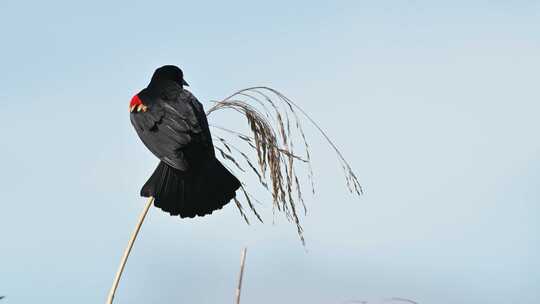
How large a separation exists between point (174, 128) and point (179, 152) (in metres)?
0.12

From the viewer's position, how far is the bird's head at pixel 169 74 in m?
3.36

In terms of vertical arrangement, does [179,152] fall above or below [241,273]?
above

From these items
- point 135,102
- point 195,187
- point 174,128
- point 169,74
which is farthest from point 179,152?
point 169,74

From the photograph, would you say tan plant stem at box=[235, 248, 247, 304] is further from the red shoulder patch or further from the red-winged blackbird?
the red shoulder patch

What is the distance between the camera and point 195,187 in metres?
3.22

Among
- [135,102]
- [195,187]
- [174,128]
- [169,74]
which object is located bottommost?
[195,187]

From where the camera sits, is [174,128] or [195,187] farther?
[195,187]

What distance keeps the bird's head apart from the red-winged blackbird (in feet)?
0.08

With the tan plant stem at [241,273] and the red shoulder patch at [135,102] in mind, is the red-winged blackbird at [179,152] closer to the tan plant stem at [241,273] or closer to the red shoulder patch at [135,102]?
the red shoulder patch at [135,102]

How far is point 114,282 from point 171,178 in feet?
1.98

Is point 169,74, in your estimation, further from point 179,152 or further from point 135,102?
point 179,152

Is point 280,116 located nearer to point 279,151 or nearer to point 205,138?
point 279,151

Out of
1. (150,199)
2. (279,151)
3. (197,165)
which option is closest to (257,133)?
(279,151)

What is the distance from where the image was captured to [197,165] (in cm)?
315
